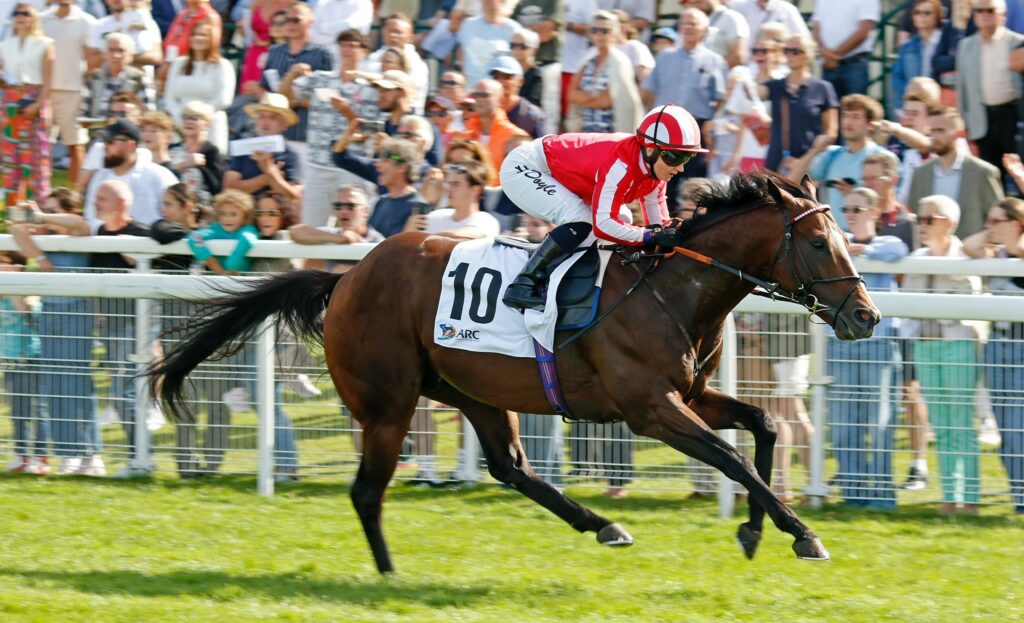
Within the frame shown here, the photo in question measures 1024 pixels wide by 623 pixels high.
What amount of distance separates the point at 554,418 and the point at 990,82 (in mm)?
3821

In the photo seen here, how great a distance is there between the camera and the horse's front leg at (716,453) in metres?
5.44

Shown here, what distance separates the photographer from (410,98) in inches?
387

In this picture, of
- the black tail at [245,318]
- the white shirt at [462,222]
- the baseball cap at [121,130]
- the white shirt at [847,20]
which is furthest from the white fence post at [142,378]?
the white shirt at [847,20]

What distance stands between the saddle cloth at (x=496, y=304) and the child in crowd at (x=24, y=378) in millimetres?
2914

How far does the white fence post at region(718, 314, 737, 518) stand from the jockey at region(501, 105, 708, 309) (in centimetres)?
122

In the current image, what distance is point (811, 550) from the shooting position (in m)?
5.40

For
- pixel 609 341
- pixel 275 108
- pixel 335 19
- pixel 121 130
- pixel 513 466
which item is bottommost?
pixel 513 466

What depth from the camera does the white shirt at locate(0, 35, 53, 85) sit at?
1166 centimetres

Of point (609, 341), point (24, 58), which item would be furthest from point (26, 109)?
point (609, 341)

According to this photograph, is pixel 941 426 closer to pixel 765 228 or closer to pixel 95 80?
pixel 765 228

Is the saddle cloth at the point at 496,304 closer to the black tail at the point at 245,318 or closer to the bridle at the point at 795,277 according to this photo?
the bridle at the point at 795,277

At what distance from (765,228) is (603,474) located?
A: 2.29 metres

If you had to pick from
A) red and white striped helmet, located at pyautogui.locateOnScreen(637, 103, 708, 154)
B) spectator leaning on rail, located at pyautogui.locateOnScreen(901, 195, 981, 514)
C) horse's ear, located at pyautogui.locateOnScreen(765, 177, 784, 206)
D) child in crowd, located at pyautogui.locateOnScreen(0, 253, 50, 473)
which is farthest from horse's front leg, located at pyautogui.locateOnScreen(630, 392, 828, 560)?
child in crowd, located at pyautogui.locateOnScreen(0, 253, 50, 473)

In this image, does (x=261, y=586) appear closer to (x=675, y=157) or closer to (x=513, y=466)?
(x=513, y=466)
